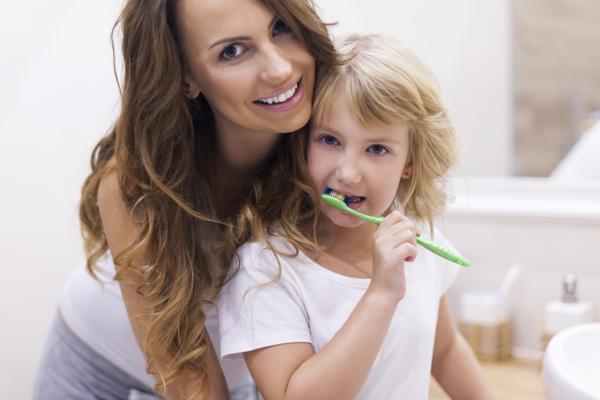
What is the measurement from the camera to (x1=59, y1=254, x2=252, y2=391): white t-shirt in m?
1.16

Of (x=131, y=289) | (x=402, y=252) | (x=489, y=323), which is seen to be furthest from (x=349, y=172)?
(x=489, y=323)

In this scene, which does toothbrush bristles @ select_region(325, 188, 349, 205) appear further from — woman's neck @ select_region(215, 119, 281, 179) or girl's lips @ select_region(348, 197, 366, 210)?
woman's neck @ select_region(215, 119, 281, 179)

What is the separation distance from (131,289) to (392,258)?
386 mm

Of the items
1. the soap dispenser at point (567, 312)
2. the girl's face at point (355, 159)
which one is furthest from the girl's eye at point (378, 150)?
the soap dispenser at point (567, 312)

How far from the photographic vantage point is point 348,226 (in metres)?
0.94

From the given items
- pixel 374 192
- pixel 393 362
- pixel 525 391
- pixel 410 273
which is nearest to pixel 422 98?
pixel 374 192

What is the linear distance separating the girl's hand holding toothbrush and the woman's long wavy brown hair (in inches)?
5.8

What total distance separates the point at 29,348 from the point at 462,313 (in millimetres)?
889

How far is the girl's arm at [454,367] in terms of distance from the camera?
1097 mm

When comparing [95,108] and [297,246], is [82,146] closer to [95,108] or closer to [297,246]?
[95,108]

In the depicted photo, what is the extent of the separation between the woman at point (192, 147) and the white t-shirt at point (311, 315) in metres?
0.06

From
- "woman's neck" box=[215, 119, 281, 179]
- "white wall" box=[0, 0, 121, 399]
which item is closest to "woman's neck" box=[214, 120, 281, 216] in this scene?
"woman's neck" box=[215, 119, 281, 179]

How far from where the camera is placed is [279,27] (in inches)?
35.1

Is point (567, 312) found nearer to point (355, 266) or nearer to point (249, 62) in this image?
point (355, 266)
